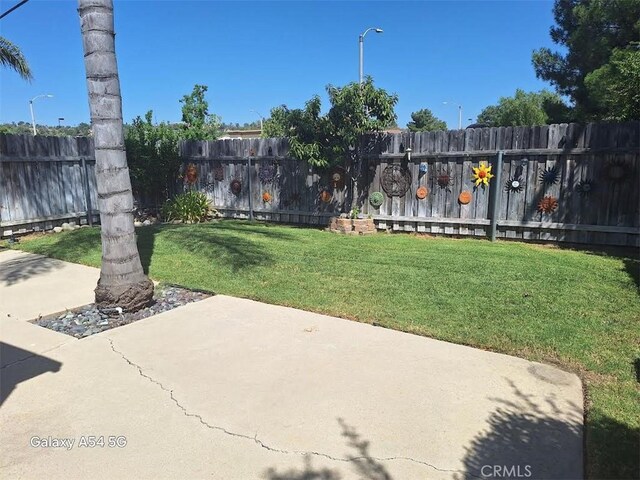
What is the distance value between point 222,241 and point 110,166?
11.7 feet

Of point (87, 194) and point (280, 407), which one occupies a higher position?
point (87, 194)

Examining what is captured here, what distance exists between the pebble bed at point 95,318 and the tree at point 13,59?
10.4m

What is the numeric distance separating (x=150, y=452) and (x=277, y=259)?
4675mm

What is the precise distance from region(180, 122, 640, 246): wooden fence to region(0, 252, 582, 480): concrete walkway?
17.3 feet

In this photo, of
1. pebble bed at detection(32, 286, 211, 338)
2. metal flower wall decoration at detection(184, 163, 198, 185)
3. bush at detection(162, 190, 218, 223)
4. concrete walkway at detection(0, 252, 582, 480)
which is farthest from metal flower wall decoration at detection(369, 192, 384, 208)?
concrete walkway at detection(0, 252, 582, 480)

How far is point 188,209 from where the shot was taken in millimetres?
11812

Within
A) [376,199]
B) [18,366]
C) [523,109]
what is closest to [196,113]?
[376,199]

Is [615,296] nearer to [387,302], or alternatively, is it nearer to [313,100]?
[387,302]

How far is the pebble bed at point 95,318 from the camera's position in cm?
465

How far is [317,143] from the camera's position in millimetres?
9836

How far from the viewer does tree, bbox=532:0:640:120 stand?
1312 cm

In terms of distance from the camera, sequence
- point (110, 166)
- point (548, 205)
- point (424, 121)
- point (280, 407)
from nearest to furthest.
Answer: point (280, 407) < point (110, 166) < point (548, 205) < point (424, 121)

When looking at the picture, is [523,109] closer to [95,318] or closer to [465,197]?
[465,197]

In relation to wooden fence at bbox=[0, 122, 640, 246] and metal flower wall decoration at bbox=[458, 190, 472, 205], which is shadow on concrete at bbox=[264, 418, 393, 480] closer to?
wooden fence at bbox=[0, 122, 640, 246]
